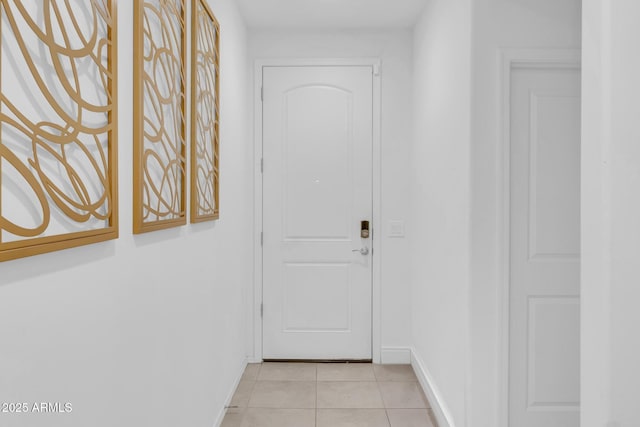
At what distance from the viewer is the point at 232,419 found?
2613 millimetres

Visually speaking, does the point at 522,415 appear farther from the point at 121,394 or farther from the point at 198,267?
the point at 121,394

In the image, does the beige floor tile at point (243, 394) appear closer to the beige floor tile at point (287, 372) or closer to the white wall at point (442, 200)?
the beige floor tile at point (287, 372)

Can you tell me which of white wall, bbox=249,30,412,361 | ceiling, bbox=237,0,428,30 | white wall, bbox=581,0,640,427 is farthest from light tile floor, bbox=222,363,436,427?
ceiling, bbox=237,0,428,30

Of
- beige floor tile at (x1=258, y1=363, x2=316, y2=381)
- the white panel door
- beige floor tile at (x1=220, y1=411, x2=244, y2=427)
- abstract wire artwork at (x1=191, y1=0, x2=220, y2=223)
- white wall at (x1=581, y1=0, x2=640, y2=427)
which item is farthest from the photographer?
beige floor tile at (x1=258, y1=363, x2=316, y2=381)

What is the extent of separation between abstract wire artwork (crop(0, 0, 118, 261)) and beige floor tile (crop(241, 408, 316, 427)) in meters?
1.80

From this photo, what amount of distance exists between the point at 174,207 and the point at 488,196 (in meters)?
1.34

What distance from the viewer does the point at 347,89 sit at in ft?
11.4

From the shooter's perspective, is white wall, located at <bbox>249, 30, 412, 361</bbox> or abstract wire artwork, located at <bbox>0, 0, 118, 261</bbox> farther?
white wall, located at <bbox>249, 30, 412, 361</bbox>

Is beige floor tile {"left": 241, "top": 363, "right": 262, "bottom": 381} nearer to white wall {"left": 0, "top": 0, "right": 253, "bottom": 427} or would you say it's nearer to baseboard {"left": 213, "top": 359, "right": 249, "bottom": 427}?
baseboard {"left": 213, "top": 359, "right": 249, "bottom": 427}

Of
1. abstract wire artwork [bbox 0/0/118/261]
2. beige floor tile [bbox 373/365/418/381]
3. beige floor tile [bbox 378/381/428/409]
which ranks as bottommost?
beige floor tile [bbox 378/381/428/409]

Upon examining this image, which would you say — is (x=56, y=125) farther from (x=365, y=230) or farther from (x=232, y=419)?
(x=365, y=230)

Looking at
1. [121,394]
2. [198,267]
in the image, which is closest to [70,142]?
[121,394]

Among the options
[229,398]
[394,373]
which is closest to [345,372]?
[394,373]

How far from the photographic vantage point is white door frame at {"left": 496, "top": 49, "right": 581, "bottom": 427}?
2.02 metres
